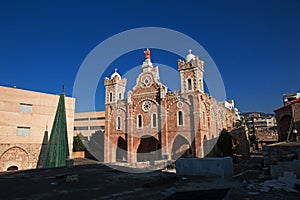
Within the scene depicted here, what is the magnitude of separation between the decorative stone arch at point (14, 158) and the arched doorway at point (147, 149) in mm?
14641

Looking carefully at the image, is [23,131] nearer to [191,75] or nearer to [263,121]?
[191,75]

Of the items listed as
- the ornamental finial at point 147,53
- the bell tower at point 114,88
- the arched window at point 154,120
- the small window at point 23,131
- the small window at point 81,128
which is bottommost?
the small window at point 23,131

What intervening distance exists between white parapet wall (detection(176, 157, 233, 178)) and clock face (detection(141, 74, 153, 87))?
19806 millimetres

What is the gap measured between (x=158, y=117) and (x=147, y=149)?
5755 millimetres

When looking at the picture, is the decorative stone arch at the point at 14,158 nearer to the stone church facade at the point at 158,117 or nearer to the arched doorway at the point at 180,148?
the stone church facade at the point at 158,117

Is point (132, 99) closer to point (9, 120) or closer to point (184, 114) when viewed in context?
point (184, 114)

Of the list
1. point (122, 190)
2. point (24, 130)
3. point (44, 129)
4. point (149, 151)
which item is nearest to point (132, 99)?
point (149, 151)

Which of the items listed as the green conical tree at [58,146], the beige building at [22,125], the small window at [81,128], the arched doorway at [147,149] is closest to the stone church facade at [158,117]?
the arched doorway at [147,149]

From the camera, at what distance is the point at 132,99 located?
33875 mm

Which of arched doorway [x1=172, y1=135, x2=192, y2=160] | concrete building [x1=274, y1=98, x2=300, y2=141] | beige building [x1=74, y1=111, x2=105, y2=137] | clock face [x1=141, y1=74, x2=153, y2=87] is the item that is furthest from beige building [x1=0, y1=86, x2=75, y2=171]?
beige building [x1=74, y1=111, x2=105, y2=137]

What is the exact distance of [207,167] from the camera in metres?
13.5

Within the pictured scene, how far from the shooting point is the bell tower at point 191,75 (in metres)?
29.6

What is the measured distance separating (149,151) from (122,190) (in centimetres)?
2480

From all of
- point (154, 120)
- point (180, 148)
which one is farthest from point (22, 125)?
point (180, 148)
